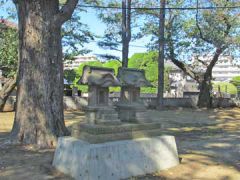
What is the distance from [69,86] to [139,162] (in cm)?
2662

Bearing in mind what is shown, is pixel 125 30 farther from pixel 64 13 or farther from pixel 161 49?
pixel 64 13

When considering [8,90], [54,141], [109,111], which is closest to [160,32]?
[8,90]

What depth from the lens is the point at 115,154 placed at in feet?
22.0

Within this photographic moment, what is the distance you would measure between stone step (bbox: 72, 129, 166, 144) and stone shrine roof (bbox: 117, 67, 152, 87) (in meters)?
1.06

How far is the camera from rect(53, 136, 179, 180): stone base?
637 cm

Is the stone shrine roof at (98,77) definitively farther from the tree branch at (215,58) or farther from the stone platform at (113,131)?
the tree branch at (215,58)

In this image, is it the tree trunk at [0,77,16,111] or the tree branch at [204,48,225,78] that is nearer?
the tree trunk at [0,77,16,111]

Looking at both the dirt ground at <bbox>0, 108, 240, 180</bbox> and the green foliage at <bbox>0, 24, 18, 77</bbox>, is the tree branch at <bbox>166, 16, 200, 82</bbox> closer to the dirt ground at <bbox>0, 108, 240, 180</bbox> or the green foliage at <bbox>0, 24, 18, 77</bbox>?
the green foliage at <bbox>0, 24, 18, 77</bbox>

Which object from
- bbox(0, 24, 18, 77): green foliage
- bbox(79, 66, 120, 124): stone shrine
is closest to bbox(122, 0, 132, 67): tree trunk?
bbox(0, 24, 18, 77): green foliage

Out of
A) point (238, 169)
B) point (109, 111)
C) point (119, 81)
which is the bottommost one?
point (238, 169)

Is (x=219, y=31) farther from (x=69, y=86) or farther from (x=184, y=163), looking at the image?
(x=184, y=163)

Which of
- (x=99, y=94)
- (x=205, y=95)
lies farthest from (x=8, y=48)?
(x=99, y=94)

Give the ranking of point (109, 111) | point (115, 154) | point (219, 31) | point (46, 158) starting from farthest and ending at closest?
point (219, 31) → point (46, 158) → point (109, 111) → point (115, 154)

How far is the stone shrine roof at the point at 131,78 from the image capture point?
315 inches
